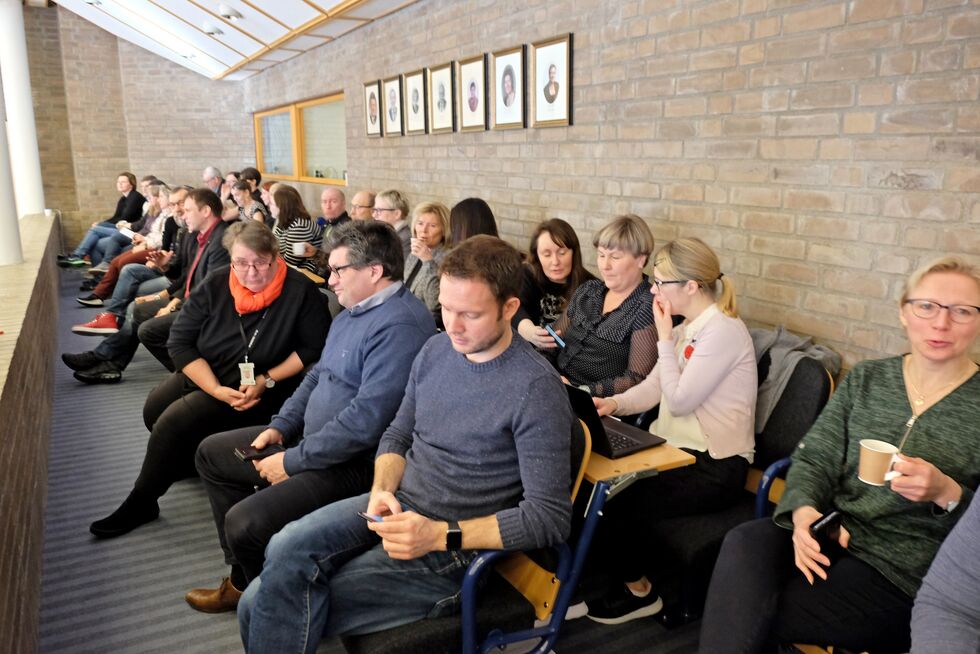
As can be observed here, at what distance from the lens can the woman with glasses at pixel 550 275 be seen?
136 inches

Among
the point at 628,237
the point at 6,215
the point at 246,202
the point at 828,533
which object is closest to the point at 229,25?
the point at 246,202

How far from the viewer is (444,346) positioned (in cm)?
198

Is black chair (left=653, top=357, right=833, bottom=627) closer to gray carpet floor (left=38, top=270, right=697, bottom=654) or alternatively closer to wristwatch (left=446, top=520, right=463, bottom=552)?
gray carpet floor (left=38, top=270, right=697, bottom=654)

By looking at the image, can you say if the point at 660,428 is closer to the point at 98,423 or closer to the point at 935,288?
the point at 935,288

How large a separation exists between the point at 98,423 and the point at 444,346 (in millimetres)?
3320

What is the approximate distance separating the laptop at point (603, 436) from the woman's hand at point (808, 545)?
455mm

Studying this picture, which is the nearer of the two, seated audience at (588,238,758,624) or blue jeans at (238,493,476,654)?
blue jeans at (238,493,476,654)

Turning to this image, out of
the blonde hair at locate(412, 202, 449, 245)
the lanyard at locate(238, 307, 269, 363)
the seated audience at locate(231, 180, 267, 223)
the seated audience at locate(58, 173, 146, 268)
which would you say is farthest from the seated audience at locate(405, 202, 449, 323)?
the seated audience at locate(58, 173, 146, 268)

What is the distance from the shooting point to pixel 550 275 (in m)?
3.52

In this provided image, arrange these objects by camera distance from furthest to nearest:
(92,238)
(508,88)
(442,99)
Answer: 1. (92,238)
2. (442,99)
3. (508,88)

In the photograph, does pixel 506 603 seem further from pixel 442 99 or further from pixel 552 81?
pixel 442 99

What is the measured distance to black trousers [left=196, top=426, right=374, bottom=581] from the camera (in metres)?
2.11

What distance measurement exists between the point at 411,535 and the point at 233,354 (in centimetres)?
173

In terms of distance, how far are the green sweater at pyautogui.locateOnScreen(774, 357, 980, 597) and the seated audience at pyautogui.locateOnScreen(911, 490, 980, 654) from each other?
16 centimetres
